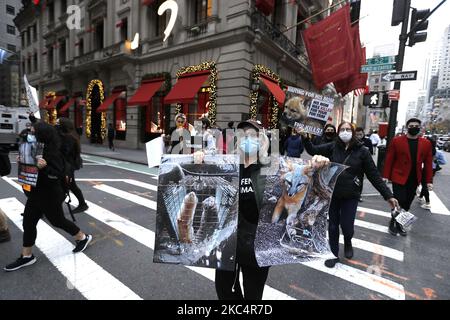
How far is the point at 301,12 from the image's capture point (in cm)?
2083

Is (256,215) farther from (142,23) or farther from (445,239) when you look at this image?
(142,23)

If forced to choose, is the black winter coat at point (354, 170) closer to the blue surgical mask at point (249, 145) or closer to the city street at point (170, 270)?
the city street at point (170, 270)

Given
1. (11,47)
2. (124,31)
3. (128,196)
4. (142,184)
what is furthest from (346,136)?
(11,47)

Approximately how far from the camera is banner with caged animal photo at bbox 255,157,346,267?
6.76 ft

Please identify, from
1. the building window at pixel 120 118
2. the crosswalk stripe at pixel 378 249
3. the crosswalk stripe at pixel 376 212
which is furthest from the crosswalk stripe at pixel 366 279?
the building window at pixel 120 118

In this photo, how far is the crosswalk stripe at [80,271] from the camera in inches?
117

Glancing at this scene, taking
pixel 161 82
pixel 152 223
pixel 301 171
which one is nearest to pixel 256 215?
pixel 301 171

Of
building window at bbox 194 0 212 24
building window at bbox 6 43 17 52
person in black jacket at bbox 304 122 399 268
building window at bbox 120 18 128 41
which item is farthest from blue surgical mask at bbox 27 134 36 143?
building window at bbox 6 43 17 52

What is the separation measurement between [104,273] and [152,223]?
194 cm

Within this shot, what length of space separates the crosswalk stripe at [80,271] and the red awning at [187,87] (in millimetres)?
11066

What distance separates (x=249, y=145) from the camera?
2119 millimetres

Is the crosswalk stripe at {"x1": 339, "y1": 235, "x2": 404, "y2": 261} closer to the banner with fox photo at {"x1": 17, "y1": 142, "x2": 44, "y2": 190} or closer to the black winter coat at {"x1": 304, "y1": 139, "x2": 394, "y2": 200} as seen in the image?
the black winter coat at {"x1": 304, "y1": 139, "x2": 394, "y2": 200}

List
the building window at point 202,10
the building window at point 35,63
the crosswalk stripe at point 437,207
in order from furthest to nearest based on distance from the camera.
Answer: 1. the building window at point 35,63
2. the building window at point 202,10
3. the crosswalk stripe at point 437,207

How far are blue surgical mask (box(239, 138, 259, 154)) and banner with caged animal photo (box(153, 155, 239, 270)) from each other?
0.14 metres
